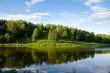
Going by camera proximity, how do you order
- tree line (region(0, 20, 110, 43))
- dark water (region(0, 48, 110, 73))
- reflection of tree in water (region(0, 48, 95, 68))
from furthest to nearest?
tree line (region(0, 20, 110, 43))
reflection of tree in water (region(0, 48, 95, 68))
dark water (region(0, 48, 110, 73))

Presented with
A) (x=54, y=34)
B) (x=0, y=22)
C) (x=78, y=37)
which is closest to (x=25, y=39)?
(x=54, y=34)

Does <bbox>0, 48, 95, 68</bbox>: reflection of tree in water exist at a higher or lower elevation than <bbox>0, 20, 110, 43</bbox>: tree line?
lower

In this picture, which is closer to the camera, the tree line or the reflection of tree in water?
the reflection of tree in water

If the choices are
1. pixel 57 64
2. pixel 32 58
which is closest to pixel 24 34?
pixel 32 58

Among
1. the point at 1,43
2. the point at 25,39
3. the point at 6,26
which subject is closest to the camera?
the point at 1,43

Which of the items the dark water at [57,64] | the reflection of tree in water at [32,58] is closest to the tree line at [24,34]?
the reflection of tree in water at [32,58]

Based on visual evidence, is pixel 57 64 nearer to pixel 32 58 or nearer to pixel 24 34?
pixel 32 58

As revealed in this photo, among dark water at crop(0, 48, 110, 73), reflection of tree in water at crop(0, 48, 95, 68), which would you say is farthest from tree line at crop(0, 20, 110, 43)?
dark water at crop(0, 48, 110, 73)

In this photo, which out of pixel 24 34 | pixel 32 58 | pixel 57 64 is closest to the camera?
pixel 57 64

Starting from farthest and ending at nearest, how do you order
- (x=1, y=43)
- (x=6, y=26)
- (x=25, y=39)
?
(x=6, y=26)
(x=25, y=39)
(x=1, y=43)

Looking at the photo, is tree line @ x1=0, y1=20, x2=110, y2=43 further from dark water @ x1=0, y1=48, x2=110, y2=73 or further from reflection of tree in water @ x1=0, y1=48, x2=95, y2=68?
dark water @ x1=0, y1=48, x2=110, y2=73

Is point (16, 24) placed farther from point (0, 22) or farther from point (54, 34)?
point (54, 34)

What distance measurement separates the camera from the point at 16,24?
612 ft

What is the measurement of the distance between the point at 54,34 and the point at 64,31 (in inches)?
1096
